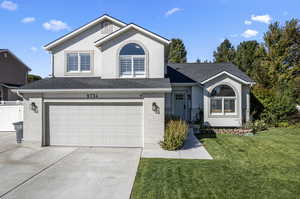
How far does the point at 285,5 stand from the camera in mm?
11906

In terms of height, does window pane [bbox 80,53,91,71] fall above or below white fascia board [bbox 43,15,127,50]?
below

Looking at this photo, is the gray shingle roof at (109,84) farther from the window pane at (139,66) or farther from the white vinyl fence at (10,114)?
the white vinyl fence at (10,114)

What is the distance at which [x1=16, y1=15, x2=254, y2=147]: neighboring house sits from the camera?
9.49 meters

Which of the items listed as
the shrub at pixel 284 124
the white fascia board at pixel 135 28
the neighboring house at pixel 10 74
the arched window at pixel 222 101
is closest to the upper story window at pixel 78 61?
the white fascia board at pixel 135 28

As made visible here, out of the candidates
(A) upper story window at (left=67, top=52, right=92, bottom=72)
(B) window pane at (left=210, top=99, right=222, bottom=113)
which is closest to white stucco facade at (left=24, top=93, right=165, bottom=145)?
(A) upper story window at (left=67, top=52, right=92, bottom=72)

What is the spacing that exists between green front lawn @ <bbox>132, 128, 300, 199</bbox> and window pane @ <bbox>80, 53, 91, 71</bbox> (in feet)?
25.5

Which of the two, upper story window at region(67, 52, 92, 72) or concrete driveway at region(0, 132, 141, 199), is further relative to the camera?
upper story window at region(67, 52, 92, 72)

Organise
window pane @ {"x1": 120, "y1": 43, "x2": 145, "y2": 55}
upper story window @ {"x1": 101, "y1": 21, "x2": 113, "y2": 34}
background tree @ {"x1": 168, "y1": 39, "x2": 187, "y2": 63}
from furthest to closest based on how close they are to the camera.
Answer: background tree @ {"x1": 168, "y1": 39, "x2": 187, "y2": 63} → upper story window @ {"x1": 101, "y1": 21, "x2": 113, "y2": 34} → window pane @ {"x1": 120, "y1": 43, "x2": 145, "y2": 55}

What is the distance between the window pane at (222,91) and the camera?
46.1ft

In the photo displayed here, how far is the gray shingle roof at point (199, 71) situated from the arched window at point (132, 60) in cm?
481

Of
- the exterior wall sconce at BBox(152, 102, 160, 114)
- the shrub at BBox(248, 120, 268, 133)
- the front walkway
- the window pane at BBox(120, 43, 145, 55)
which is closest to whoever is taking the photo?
the front walkway

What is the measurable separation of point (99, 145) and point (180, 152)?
4.29 metres

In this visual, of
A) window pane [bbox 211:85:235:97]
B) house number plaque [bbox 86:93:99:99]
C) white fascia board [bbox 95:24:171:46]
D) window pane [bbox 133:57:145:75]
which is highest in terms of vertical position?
white fascia board [bbox 95:24:171:46]

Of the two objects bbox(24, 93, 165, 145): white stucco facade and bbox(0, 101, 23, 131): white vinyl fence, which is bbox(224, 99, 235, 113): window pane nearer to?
bbox(24, 93, 165, 145): white stucco facade
